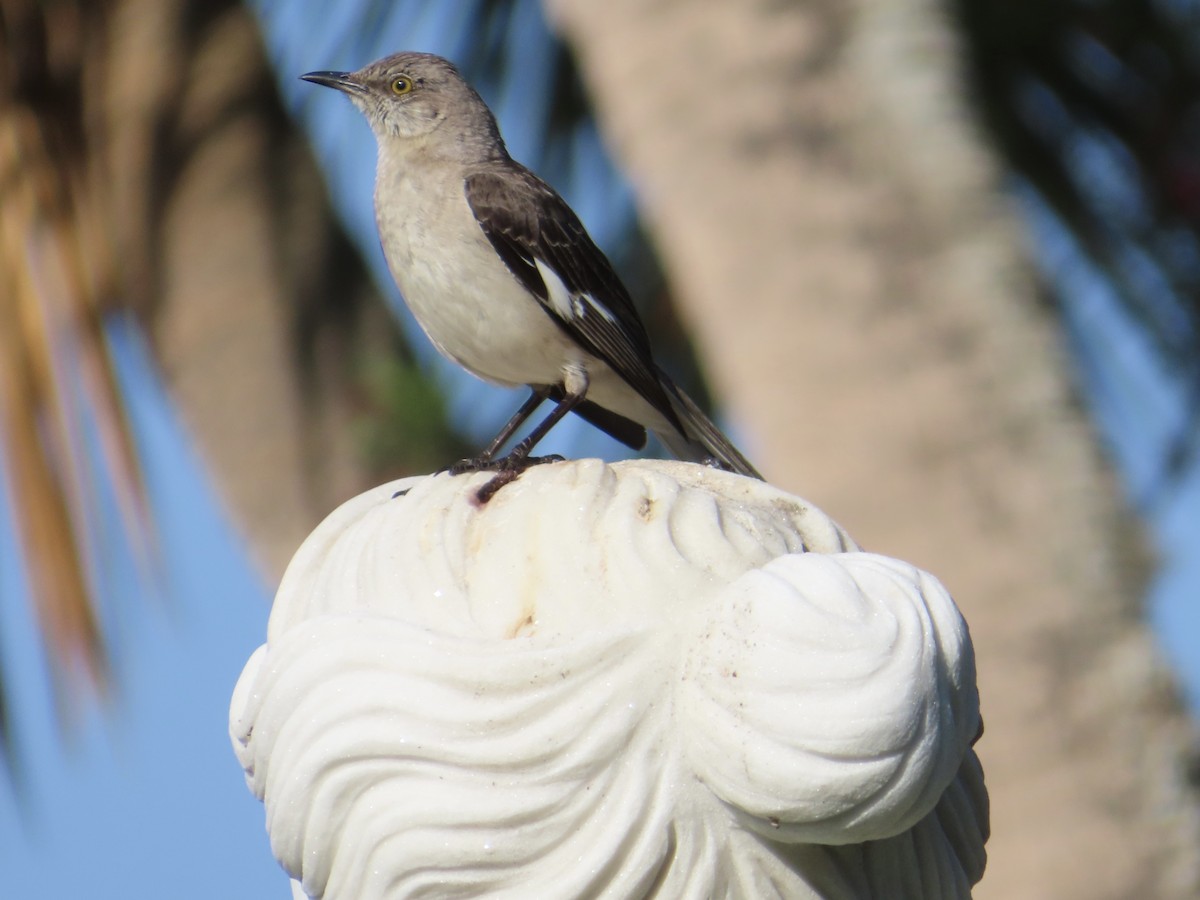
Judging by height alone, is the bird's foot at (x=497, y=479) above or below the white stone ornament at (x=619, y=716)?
above

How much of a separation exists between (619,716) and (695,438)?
1.85 metres

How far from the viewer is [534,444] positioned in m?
3.27

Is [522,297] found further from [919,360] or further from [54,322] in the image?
[54,322]

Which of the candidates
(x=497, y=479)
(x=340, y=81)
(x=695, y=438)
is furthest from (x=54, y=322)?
(x=497, y=479)

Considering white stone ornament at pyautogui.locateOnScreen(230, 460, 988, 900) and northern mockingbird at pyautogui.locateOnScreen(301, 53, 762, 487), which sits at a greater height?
northern mockingbird at pyautogui.locateOnScreen(301, 53, 762, 487)

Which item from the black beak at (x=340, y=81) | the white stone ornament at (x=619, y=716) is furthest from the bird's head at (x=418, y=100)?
the white stone ornament at (x=619, y=716)

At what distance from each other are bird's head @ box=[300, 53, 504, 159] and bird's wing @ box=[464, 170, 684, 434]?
301mm

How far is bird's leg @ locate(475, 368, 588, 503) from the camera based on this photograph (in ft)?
7.12

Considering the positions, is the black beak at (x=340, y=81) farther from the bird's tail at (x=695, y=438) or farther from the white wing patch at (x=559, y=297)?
the bird's tail at (x=695, y=438)

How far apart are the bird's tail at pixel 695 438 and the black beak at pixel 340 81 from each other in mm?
1219

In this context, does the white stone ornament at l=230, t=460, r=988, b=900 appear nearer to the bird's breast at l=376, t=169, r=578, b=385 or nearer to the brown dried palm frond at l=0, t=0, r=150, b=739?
the bird's breast at l=376, t=169, r=578, b=385

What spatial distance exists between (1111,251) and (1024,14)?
3.97ft

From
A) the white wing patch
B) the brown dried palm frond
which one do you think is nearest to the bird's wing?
the white wing patch

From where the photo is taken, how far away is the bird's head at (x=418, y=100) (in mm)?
4012
